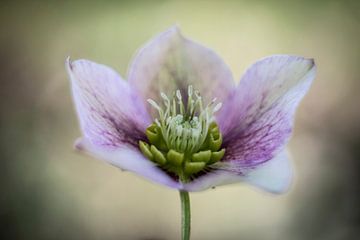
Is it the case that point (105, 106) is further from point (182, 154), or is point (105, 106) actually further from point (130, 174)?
point (130, 174)

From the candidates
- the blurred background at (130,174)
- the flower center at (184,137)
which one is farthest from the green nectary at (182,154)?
the blurred background at (130,174)

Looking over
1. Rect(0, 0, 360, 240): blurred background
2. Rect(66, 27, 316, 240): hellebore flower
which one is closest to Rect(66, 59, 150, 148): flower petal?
Rect(66, 27, 316, 240): hellebore flower

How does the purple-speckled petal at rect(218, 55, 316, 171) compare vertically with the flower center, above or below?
above

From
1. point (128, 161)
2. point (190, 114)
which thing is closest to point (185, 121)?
point (190, 114)

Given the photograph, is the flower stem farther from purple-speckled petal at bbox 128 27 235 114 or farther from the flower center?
purple-speckled petal at bbox 128 27 235 114

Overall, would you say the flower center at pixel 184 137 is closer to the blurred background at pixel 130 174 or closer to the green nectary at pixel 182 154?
the green nectary at pixel 182 154

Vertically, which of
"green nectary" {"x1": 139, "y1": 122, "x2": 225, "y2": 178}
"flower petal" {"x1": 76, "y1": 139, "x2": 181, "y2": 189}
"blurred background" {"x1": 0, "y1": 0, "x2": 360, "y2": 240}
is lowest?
"blurred background" {"x1": 0, "y1": 0, "x2": 360, "y2": 240}

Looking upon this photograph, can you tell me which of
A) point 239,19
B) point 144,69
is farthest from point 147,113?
point 239,19
